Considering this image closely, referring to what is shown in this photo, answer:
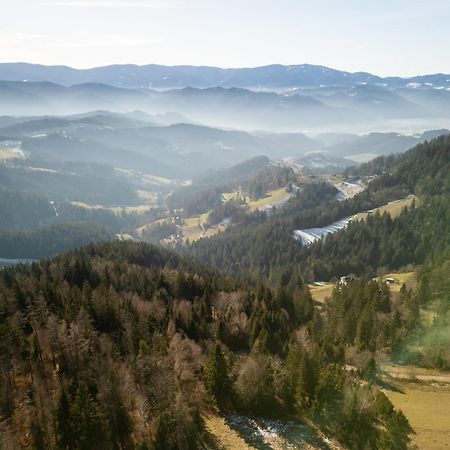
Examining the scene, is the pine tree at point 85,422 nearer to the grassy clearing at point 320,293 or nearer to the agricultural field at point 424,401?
the agricultural field at point 424,401

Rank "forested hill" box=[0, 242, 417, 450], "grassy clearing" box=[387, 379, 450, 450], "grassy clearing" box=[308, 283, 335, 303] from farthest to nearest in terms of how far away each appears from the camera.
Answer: "grassy clearing" box=[308, 283, 335, 303]
"grassy clearing" box=[387, 379, 450, 450]
"forested hill" box=[0, 242, 417, 450]

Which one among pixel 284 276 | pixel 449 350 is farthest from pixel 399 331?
pixel 284 276

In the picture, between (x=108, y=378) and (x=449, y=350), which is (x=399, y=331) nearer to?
(x=449, y=350)

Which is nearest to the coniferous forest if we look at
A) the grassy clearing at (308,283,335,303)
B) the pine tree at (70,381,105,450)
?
the pine tree at (70,381,105,450)

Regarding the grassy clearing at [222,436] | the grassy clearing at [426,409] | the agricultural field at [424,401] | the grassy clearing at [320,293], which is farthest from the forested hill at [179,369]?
the grassy clearing at [320,293]

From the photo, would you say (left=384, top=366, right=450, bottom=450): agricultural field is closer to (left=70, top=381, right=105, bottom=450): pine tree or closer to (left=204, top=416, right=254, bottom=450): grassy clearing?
(left=204, top=416, right=254, bottom=450): grassy clearing

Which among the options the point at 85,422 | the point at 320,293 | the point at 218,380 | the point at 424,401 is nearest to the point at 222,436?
the point at 218,380

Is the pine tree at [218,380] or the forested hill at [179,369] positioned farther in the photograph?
the pine tree at [218,380]
